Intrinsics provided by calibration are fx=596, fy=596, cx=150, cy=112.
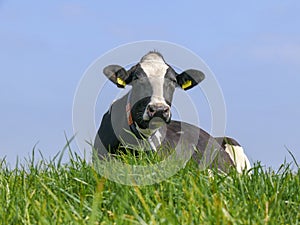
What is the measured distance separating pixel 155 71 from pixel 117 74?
531mm

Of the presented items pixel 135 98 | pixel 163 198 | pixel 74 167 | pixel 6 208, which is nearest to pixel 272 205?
pixel 163 198

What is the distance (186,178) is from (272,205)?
847mm

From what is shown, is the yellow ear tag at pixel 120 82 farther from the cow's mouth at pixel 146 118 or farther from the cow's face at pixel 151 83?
the cow's mouth at pixel 146 118

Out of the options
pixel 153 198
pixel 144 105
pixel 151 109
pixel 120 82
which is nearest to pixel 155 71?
pixel 120 82

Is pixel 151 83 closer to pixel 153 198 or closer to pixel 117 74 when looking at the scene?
pixel 117 74

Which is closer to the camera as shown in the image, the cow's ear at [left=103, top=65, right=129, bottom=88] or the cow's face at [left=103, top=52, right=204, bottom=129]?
the cow's face at [left=103, top=52, right=204, bottom=129]

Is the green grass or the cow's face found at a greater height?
the cow's face

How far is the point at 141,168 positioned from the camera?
5117mm

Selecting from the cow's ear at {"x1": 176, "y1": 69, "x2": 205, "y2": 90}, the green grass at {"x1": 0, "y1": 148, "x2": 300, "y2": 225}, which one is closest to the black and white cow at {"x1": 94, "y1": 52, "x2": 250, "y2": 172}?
the cow's ear at {"x1": 176, "y1": 69, "x2": 205, "y2": 90}

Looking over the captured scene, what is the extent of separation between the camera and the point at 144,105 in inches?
308

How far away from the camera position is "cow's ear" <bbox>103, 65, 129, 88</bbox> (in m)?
8.22

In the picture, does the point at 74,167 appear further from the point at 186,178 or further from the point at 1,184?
the point at 186,178

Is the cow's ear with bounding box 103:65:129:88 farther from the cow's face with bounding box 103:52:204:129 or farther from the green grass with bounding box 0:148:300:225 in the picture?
the green grass with bounding box 0:148:300:225

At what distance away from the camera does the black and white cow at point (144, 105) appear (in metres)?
7.76
